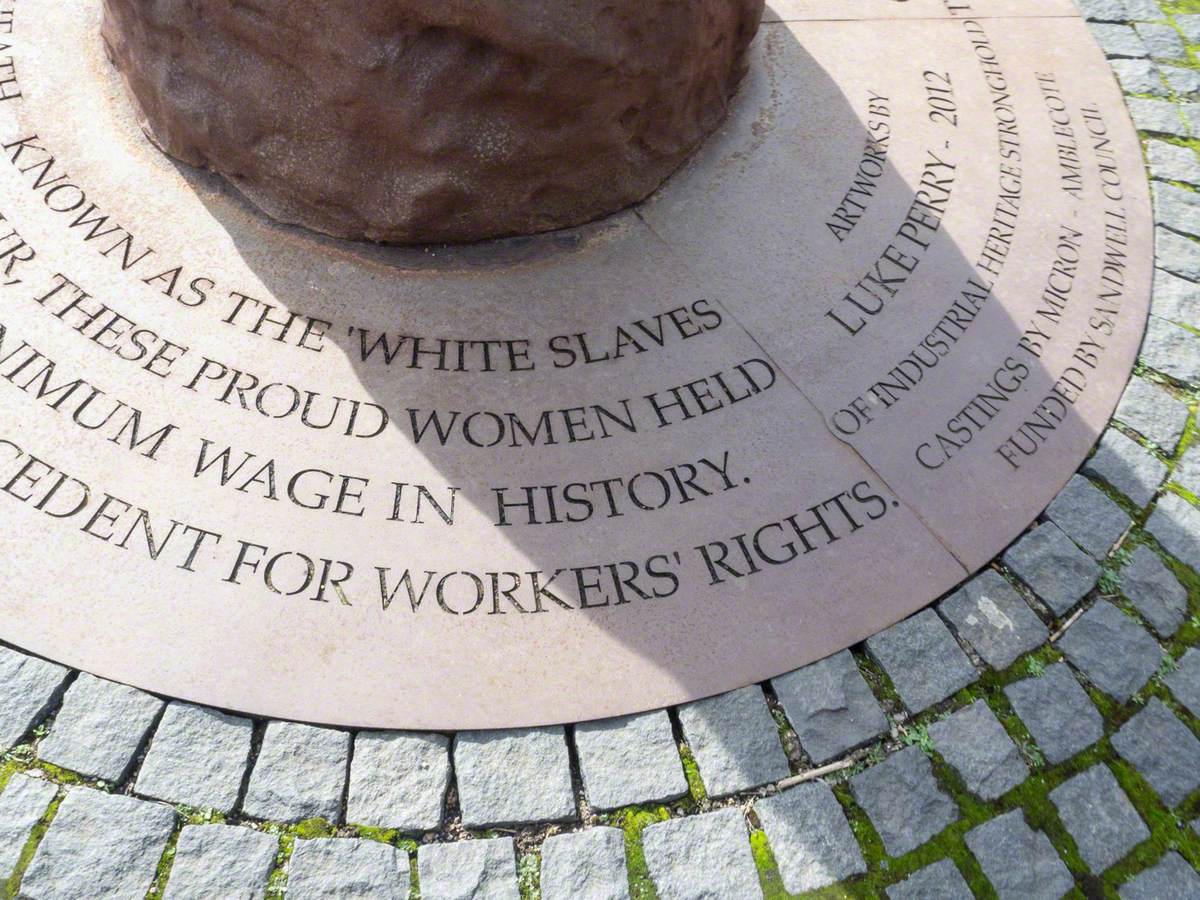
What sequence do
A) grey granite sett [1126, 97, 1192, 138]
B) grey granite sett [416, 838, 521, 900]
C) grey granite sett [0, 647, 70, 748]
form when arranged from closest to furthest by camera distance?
grey granite sett [416, 838, 521, 900]
grey granite sett [0, 647, 70, 748]
grey granite sett [1126, 97, 1192, 138]

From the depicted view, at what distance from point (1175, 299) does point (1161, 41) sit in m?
1.91

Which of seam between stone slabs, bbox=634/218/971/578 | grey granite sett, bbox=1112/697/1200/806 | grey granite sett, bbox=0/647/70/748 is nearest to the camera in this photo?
grey granite sett, bbox=0/647/70/748

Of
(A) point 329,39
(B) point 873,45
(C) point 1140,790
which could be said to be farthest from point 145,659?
(B) point 873,45

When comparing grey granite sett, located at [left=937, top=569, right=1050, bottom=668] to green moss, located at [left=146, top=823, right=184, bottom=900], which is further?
grey granite sett, located at [left=937, top=569, right=1050, bottom=668]

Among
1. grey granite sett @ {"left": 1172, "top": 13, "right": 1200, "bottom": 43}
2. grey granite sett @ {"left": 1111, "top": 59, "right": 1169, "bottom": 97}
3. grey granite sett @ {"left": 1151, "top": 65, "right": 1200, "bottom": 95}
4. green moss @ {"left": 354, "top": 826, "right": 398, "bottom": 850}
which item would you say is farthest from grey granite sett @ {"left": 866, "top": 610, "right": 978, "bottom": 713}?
grey granite sett @ {"left": 1172, "top": 13, "right": 1200, "bottom": 43}

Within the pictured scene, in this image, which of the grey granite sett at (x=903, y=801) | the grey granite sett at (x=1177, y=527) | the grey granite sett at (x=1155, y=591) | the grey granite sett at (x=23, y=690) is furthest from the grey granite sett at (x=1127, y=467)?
the grey granite sett at (x=23, y=690)

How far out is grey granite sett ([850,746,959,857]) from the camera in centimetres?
282

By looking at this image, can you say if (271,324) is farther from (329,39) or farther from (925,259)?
(925,259)

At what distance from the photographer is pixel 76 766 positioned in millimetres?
2688

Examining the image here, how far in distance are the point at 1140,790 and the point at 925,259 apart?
198 centimetres

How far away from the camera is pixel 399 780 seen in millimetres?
2746

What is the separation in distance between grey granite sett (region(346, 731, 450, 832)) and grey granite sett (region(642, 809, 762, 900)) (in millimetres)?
568

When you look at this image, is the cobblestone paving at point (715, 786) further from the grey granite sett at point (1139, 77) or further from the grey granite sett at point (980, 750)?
Result: the grey granite sett at point (1139, 77)

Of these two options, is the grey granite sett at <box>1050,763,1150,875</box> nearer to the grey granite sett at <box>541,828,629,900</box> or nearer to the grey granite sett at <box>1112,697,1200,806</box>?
the grey granite sett at <box>1112,697,1200,806</box>
